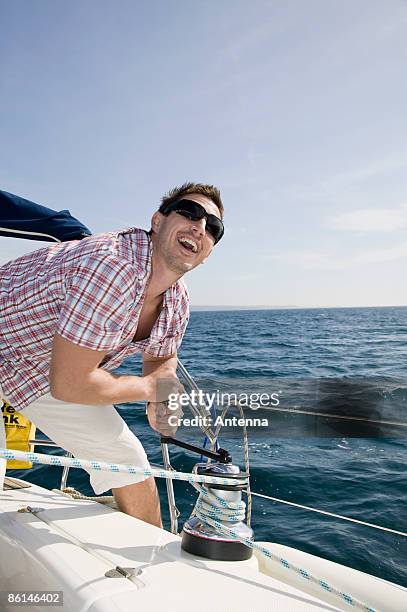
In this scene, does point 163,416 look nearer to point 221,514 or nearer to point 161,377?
point 161,377

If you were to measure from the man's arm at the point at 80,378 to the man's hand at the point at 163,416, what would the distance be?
0.94ft

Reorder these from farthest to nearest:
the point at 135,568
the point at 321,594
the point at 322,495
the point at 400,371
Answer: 1. the point at 400,371
2. the point at 322,495
3. the point at 321,594
4. the point at 135,568

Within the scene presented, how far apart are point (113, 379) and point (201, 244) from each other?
0.58 metres

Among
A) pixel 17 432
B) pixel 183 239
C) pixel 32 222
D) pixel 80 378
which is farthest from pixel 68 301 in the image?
pixel 17 432

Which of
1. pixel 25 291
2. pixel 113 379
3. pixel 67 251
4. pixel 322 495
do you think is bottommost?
pixel 322 495

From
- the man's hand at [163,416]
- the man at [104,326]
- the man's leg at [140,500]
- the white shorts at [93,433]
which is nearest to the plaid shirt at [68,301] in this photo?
the man at [104,326]

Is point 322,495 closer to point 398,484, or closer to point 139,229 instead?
point 398,484

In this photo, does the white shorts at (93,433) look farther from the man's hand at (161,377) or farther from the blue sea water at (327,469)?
Answer: the blue sea water at (327,469)

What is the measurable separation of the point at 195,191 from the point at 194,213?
0.40 feet

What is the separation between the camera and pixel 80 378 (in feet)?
4.98

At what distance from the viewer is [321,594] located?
1423mm

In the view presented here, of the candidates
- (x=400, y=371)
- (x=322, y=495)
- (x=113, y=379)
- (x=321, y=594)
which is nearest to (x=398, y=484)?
(x=322, y=495)

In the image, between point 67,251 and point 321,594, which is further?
point 67,251

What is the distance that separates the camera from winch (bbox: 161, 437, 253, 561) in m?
1.28
